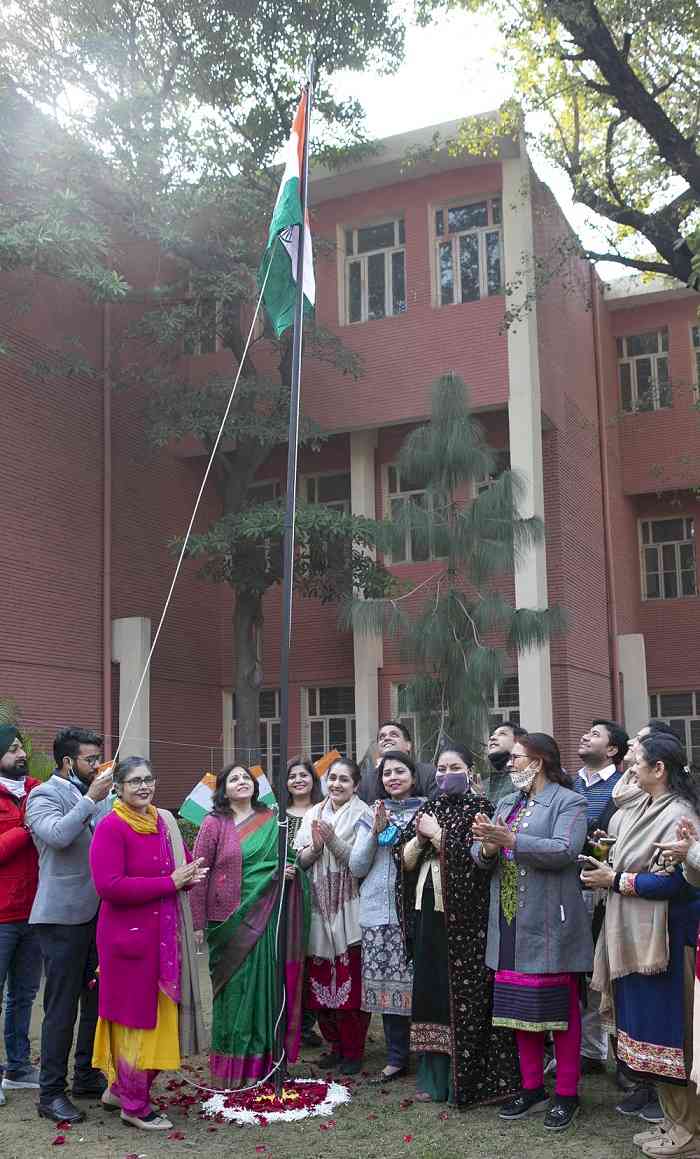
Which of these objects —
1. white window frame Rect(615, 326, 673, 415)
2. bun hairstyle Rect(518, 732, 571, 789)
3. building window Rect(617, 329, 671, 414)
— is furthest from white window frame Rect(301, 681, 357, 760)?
bun hairstyle Rect(518, 732, 571, 789)

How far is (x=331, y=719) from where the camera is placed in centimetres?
1579

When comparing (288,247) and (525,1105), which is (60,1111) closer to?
(525,1105)

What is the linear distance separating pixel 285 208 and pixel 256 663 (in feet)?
28.5

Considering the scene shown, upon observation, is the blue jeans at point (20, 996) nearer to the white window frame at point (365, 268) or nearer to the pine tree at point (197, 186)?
the pine tree at point (197, 186)

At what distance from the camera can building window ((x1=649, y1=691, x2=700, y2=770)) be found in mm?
16656

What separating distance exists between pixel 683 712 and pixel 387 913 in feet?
41.2

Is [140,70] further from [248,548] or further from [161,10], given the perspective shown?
[248,548]

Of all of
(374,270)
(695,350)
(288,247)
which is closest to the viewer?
(288,247)

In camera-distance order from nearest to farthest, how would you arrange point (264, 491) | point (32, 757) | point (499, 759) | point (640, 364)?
point (499, 759), point (32, 757), point (264, 491), point (640, 364)

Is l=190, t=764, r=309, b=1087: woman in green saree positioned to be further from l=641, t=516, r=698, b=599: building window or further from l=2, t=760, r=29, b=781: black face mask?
l=641, t=516, r=698, b=599: building window

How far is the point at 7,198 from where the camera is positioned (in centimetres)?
1129

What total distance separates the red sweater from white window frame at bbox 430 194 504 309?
10.3 m

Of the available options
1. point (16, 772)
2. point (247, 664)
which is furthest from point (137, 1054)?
point (247, 664)

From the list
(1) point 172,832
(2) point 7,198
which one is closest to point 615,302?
(2) point 7,198
